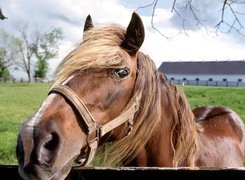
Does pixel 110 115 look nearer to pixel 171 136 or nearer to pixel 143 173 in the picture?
pixel 143 173

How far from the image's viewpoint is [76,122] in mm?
2135

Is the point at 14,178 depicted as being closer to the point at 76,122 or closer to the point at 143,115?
the point at 76,122

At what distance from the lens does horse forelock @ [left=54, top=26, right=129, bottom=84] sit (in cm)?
236

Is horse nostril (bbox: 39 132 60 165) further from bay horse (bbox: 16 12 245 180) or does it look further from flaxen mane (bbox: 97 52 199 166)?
flaxen mane (bbox: 97 52 199 166)

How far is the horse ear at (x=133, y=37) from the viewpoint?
103 inches

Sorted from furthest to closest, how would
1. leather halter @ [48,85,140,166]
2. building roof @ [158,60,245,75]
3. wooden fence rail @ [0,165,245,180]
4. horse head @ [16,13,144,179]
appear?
building roof @ [158,60,245,75]
leather halter @ [48,85,140,166]
horse head @ [16,13,144,179]
wooden fence rail @ [0,165,245,180]

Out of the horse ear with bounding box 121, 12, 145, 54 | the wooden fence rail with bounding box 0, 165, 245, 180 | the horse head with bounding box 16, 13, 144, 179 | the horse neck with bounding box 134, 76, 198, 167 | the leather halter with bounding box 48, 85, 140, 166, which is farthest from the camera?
the horse neck with bounding box 134, 76, 198, 167

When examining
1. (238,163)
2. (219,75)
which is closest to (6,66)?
(219,75)

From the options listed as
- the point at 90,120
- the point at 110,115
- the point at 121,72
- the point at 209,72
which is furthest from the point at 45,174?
the point at 209,72

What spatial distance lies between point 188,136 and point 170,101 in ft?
1.01

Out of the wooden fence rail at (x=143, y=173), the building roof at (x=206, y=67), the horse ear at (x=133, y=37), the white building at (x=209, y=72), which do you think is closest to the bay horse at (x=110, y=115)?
the horse ear at (x=133, y=37)

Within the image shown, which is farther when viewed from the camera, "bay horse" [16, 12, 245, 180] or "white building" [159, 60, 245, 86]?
"white building" [159, 60, 245, 86]

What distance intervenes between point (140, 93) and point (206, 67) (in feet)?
307

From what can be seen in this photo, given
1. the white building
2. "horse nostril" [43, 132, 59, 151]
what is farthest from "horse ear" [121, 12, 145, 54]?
the white building
